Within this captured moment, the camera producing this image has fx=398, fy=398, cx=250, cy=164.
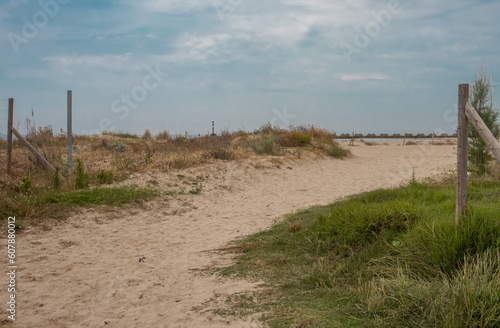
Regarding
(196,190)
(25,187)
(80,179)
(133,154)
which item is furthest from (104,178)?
(133,154)

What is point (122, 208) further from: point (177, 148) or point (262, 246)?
point (177, 148)

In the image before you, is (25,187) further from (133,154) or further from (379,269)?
(379,269)

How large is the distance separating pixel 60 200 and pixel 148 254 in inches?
132

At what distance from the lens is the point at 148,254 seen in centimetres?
626

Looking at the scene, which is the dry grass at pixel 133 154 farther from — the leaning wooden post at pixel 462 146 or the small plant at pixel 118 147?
the leaning wooden post at pixel 462 146

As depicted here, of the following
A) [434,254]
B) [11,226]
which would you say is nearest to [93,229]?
[11,226]

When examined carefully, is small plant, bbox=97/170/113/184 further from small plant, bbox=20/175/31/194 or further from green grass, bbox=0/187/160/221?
small plant, bbox=20/175/31/194

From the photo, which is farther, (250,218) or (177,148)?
(177,148)

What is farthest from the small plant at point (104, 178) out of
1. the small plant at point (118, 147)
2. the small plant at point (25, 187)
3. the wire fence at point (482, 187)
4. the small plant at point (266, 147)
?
the wire fence at point (482, 187)

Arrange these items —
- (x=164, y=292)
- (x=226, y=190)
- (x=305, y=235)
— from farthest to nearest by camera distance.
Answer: (x=226, y=190) → (x=305, y=235) → (x=164, y=292)

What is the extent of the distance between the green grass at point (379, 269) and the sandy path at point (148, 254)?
528mm

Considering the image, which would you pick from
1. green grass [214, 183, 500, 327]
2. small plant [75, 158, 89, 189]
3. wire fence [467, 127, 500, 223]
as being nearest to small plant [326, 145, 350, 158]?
wire fence [467, 127, 500, 223]

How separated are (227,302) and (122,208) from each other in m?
5.43

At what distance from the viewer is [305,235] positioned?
5.95m
